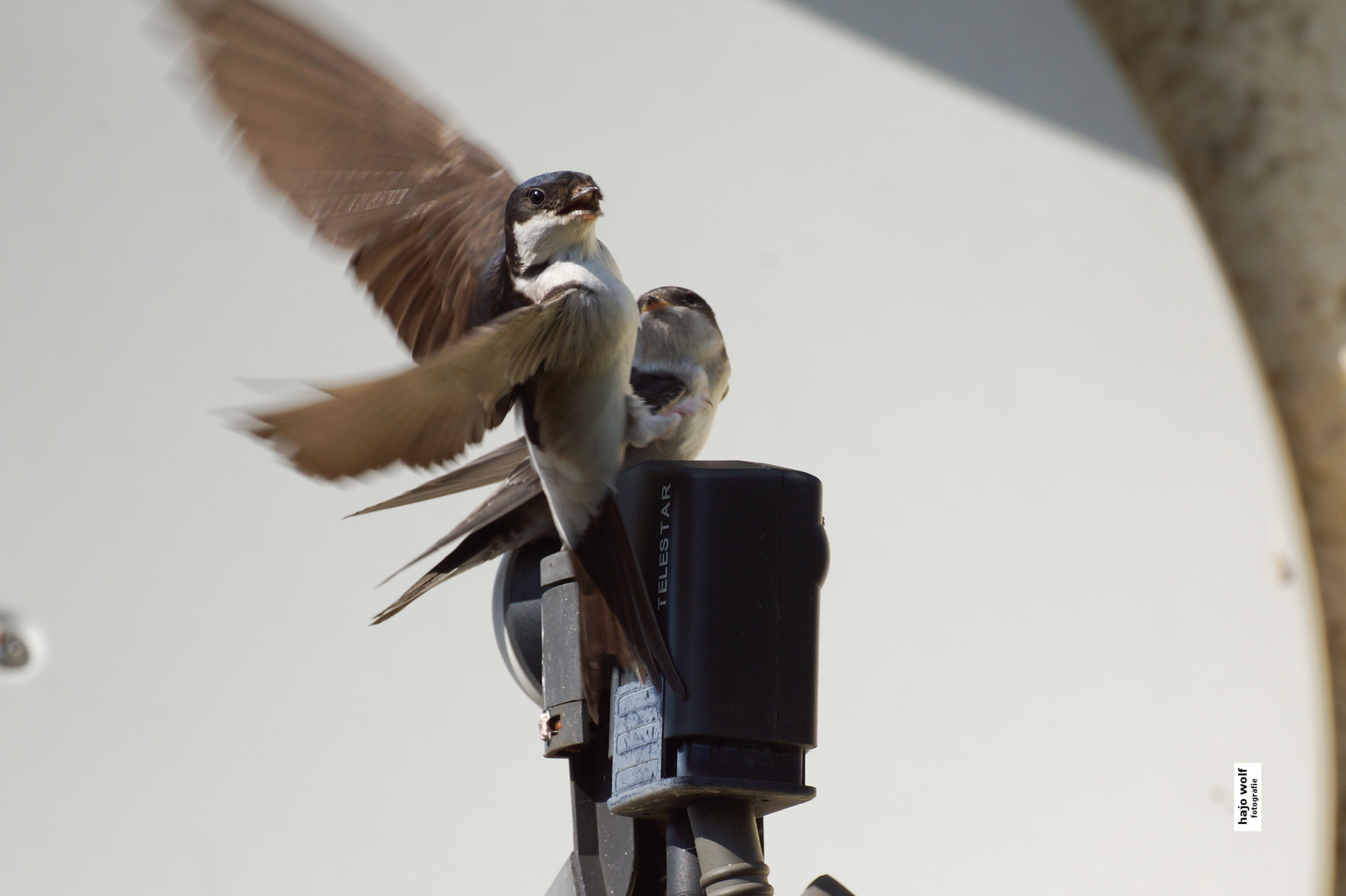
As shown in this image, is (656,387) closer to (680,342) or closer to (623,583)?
(680,342)

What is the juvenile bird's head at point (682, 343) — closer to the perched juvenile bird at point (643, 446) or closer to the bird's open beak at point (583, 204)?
the perched juvenile bird at point (643, 446)

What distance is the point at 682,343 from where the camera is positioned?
0.74 m

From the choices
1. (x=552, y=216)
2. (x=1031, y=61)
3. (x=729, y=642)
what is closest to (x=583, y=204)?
(x=552, y=216)

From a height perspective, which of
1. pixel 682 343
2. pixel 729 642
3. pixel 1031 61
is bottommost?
pixel 729 642

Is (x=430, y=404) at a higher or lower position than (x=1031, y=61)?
lower

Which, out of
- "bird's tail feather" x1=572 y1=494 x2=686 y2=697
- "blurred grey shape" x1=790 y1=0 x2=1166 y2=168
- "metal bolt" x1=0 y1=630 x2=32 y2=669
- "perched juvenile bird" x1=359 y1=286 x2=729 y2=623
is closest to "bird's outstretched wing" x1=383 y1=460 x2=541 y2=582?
"perched juvenile bird" x1=359 y1=286 x2=729 y2=623

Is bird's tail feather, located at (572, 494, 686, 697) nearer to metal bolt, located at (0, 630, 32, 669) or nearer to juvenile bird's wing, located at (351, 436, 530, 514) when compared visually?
juvenile bird's wing, located at (351, 436, 530, 514)

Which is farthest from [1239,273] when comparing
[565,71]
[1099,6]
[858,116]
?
[565,71]

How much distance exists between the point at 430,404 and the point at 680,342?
12.6 inches

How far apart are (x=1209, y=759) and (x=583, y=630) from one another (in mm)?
963

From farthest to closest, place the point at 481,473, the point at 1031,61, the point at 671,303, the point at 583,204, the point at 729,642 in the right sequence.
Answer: the point at 1031,61 < the point at 671,303 < the point at 481,473 < the point at 583,204 < the point at 729,642

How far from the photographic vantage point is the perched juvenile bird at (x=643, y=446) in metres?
0.62

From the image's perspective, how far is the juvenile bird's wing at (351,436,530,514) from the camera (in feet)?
2.11

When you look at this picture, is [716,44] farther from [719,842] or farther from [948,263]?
[719,842]
